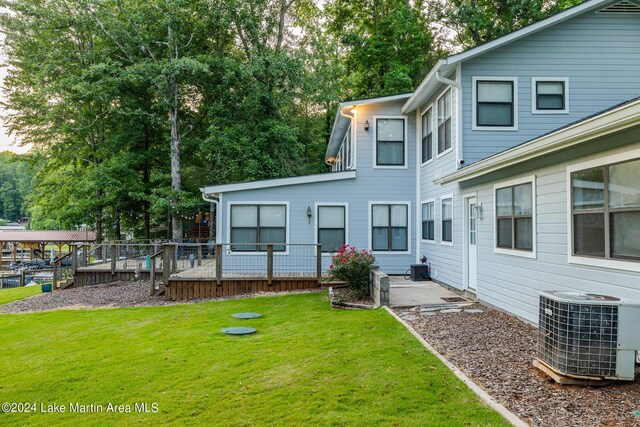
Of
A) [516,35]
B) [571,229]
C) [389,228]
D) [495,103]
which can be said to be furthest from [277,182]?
[571,229]

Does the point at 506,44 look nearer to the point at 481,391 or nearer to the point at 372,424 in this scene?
the point at 481,391

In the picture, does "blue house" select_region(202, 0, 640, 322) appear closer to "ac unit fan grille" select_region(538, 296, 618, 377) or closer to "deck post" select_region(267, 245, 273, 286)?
"ac unit fan grille" select_region(538, 296, 618, 377)

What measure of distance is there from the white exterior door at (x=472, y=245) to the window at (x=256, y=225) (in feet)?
17.4

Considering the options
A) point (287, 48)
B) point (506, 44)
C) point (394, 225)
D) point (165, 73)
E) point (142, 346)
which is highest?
point (287, 48)

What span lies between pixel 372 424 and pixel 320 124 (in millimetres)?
24630

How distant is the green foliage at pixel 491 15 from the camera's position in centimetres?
2005

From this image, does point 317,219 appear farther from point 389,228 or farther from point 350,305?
point 350,305

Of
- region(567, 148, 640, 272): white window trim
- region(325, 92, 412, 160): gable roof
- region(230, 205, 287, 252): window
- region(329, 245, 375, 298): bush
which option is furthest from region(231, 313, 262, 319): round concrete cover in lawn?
region(325, 92, 412, 160): gable roof

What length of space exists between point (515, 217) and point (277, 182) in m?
6.92

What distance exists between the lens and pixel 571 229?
16.7 ft

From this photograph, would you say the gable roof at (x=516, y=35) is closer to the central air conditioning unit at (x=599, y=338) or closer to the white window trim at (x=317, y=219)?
the white window trim at (x=317, y=219)

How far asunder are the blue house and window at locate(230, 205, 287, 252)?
0.06 m

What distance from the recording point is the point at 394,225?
12.2 m

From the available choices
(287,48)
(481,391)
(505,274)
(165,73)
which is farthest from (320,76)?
(481,391)
